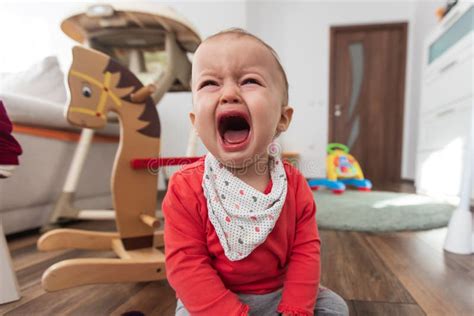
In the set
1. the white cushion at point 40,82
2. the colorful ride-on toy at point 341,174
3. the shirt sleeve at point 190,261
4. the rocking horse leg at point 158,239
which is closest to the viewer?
the shirt sleeve at point 190,261

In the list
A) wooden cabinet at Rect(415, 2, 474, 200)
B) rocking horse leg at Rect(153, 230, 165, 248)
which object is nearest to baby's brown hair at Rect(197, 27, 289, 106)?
rocking horse leg at Rect(153, 230, 165, 248)

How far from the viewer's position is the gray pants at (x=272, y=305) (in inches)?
18.8

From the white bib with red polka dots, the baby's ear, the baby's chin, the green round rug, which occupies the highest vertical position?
the baby's ear

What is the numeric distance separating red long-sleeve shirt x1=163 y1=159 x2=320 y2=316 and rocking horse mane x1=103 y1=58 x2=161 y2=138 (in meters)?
0.37

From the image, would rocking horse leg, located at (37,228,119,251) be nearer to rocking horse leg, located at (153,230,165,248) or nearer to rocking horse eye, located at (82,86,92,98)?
rocking horse leg, located at (153,230,165,248)

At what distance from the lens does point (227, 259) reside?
1.52ft

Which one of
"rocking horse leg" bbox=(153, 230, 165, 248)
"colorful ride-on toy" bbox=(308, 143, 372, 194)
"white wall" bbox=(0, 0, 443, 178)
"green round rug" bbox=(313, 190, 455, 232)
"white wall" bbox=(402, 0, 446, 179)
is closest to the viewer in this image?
"rocking horse leg" bbox=(153, 230, 165, 248)

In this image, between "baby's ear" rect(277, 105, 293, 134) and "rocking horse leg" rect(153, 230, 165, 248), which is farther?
"rocking horse leg" rect(153, 230, 165, 248)

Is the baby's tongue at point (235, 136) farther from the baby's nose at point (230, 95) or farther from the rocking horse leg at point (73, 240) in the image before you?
the rocking horse leg at point (73, 240)

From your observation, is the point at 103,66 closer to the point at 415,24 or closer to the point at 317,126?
the point at 317,126

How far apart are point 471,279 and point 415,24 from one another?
10.5 ft

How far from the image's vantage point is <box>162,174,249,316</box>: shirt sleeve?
0.42 metres

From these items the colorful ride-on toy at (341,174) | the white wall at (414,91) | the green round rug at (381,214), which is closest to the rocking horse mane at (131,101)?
the green round rug at (381,214)

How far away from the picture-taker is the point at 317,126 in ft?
11.1
